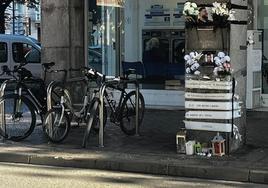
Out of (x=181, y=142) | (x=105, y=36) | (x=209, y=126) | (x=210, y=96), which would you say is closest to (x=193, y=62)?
(x=210, y=96)

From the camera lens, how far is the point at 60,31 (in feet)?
41.1

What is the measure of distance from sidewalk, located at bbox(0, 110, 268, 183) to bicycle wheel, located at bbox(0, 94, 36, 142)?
8.1 inches

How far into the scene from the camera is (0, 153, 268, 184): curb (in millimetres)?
7586

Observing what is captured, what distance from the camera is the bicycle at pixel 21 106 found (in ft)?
32.2

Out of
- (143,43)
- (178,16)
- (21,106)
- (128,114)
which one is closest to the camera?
(21,106)

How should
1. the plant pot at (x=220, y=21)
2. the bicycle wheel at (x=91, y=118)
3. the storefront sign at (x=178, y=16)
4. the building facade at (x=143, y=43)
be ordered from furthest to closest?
the storefront sign at (x=178, y=16)
the building facade at (x=143, y=43)
the bicycle wheel at (x=91, y=118)
the plant pot at (x=220, y=21)

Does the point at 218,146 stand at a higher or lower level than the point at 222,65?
lower

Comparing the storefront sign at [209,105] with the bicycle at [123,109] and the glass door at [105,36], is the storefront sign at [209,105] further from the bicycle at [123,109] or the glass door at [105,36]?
the glass door at [105,36]

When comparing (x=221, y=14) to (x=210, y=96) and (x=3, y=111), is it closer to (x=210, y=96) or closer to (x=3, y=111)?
(x=210, y=96)

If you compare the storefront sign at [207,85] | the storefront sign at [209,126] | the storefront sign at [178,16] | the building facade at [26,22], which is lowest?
the storefront sign at [209,126]

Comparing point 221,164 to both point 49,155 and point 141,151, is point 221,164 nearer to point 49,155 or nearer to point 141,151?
point 141,151

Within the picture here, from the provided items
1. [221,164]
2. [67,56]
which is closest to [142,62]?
[67,56]

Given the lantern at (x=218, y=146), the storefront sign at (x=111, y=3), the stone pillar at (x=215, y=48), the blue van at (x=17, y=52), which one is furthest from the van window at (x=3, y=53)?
the lantern at (x=218, y=146)

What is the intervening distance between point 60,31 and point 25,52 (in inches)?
350
